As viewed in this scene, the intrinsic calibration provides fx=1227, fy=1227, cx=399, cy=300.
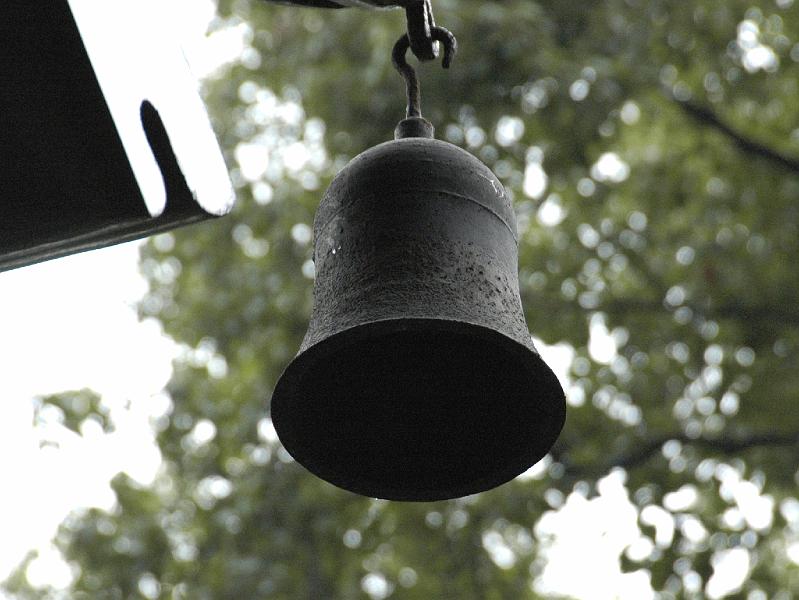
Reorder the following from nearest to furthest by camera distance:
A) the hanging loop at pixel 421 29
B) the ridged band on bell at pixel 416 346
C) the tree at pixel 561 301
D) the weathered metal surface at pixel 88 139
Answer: the weathered metal surface at pixel 88 139 < the ridged band on bell at pixel 416 346 < the hanging loop at pixel 421 29 < the tree at pixel 561 301

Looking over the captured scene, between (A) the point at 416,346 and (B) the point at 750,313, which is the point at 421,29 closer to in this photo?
(A) the point at 416,346

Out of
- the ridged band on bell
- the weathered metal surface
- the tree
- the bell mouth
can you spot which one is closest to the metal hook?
the ridged band on bell

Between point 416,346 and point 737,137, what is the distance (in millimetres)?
4077

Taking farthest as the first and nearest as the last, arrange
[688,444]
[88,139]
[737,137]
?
[737,137] < [688,444] < [88,139]

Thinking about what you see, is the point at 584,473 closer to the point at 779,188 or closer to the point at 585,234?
the point at 585,234

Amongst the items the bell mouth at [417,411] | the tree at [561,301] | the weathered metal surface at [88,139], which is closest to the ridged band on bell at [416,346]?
the bell mouth at [417,411]

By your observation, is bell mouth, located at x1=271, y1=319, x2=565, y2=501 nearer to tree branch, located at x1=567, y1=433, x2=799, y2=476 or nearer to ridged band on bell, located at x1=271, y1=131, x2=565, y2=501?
ridged band on bell, located at x1=271, y1=131, x2=565, y2=501

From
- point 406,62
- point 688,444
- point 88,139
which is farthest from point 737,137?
point 88,139

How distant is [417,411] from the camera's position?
2291mm

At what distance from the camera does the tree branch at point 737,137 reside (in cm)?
591

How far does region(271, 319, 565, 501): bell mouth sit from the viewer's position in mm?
2078

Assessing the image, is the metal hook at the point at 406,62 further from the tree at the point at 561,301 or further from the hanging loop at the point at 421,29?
the tree at the point at 561,301

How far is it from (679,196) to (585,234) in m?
0.51

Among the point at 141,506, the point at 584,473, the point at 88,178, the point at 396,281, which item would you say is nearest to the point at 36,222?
the point at 88,178
